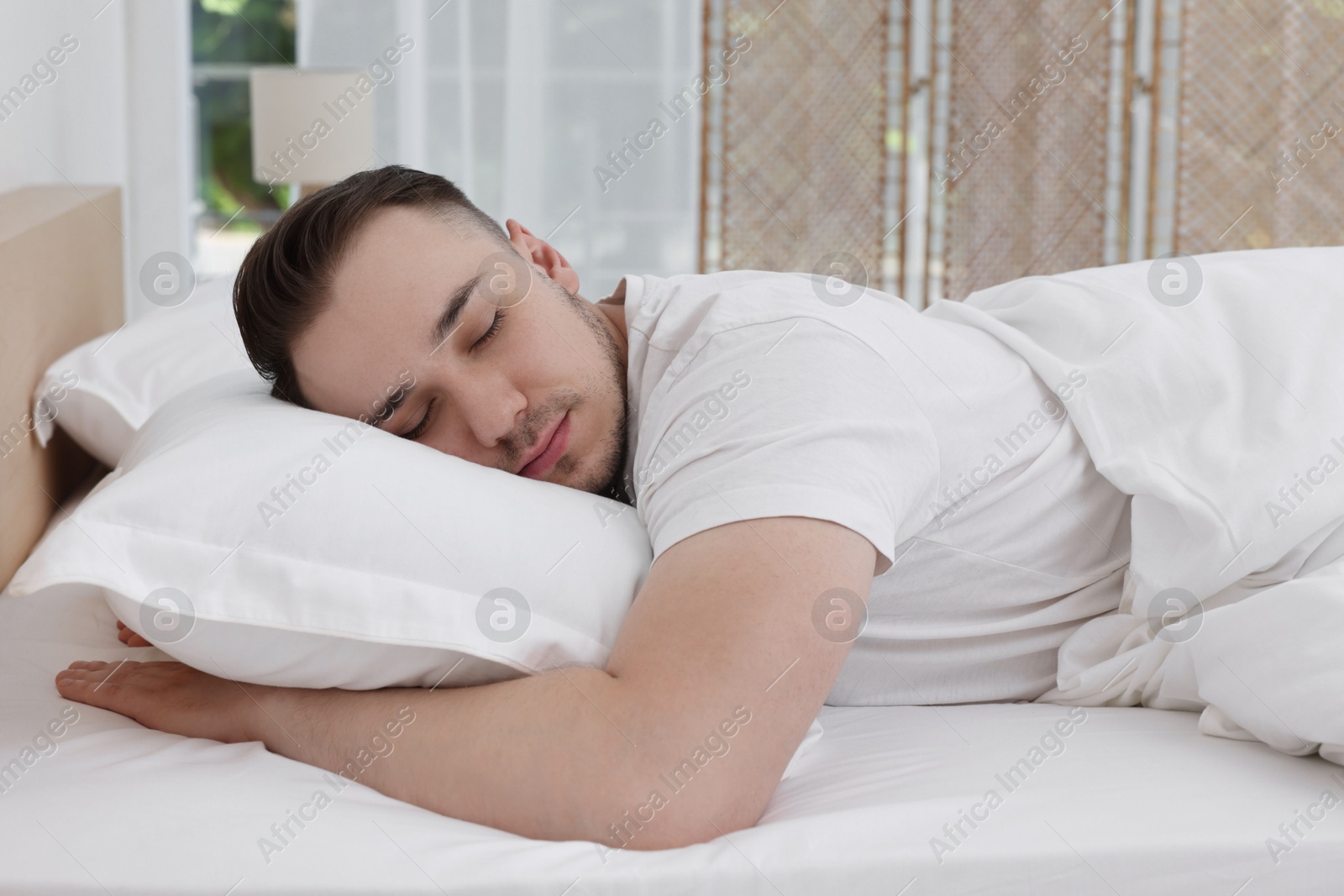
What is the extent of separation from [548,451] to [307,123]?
80.1 inches

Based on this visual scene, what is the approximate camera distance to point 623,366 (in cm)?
117

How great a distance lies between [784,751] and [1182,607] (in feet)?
1.38

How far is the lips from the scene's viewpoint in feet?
3.49

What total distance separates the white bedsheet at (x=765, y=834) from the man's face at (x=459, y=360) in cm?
35

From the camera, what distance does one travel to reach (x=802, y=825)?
29.1 inches

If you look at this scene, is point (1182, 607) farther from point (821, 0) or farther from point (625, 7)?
point (625, 7)

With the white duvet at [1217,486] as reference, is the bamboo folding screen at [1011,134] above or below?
above

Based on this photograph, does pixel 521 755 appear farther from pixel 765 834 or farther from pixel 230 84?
pixel 230 84

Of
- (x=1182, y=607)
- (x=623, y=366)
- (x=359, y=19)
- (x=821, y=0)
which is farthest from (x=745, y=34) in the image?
(x=1182, y=607)

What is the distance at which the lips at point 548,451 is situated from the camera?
1064 millimetres

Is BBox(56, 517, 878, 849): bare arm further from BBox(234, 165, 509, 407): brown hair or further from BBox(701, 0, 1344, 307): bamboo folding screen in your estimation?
BBox(701, 0, 1344, 307): bamboo folding screen

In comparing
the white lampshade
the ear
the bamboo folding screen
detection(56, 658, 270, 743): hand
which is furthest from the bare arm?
the bamboo folding screen

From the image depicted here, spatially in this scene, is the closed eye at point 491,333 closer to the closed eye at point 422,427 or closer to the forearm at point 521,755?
the closed eye at point 422,427

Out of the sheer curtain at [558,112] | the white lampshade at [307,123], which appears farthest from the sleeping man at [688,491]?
the sheer curtain at [558,112]
